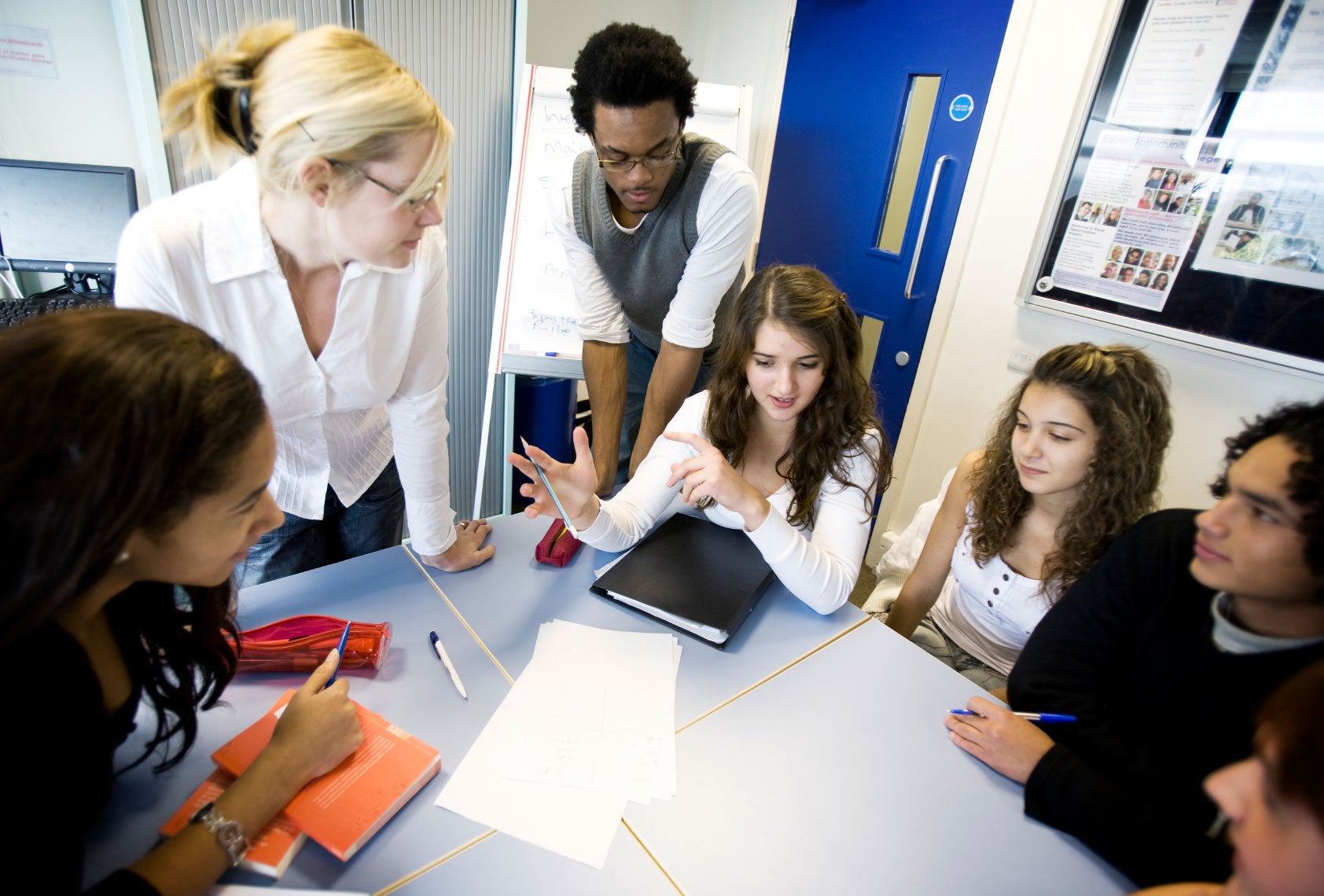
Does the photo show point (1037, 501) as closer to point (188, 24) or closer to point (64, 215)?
point (188, 24)

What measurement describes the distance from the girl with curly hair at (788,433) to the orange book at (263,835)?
57 cm

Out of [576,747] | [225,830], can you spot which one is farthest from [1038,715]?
[225,830]

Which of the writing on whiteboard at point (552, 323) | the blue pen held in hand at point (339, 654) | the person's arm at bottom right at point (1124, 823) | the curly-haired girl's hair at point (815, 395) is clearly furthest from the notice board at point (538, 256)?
the person's arm at bottom right at point (1124, 823)

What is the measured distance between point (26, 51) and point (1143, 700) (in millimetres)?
3117

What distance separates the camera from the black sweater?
2.53 feet

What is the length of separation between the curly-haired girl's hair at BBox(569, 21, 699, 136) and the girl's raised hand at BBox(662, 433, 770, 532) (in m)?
0.72

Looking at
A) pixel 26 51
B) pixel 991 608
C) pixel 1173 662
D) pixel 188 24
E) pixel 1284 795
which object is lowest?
pixel 991 608

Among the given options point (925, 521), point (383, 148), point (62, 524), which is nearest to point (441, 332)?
point (383, 148)

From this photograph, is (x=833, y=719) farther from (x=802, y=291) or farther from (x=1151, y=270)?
(x=1151, y=270)

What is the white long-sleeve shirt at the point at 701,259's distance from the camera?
58.7 inches

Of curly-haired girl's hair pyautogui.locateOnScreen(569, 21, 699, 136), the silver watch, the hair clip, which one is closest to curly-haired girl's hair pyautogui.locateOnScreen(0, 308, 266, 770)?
the silver watch

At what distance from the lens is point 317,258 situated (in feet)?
3.15

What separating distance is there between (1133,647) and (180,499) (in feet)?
4.10

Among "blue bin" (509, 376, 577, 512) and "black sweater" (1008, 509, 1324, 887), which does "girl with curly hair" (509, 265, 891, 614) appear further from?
"blue bin" (509, 376, 577, 512)
